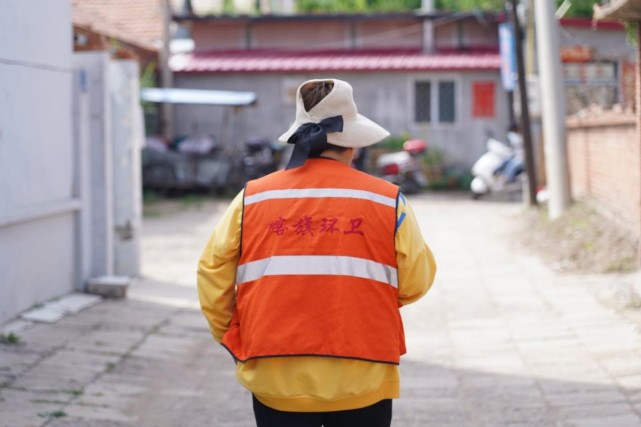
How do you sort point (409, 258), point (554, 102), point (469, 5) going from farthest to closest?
point (469, 5) < point (554, 102) < point (409, 258)

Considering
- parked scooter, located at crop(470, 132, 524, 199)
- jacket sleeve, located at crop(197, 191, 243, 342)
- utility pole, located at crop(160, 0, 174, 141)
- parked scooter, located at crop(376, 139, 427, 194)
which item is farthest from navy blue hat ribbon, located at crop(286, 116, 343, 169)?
utility pole, located at crop(160, 0, 174, 141)

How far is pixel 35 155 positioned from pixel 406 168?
13995mm

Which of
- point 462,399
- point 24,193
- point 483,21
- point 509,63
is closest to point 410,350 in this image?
point 462,399

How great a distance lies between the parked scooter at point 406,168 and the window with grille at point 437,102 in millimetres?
1799

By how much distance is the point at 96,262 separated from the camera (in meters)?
9.62

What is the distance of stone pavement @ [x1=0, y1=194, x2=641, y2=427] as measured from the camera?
232 inches

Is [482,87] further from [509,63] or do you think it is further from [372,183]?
[372,183]

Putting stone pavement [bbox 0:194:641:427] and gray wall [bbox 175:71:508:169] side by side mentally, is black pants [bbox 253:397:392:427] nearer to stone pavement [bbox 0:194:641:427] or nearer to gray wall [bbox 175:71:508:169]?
stone pavement [bbox 0:194:641:427]

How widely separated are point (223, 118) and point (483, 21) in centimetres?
692

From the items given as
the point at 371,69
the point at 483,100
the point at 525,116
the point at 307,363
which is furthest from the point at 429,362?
the point at 483,100

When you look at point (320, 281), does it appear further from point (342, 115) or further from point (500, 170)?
point (500, 170)

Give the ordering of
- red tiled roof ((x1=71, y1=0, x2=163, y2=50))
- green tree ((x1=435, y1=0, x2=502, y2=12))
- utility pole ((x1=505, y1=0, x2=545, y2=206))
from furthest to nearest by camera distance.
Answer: green tree ((x1=435, y1=0, x2=502, y2=12)) < red tiled roof ((x1=71, y1=0, x2=163, y2=50)) < utility pole ((x1=505, y1=0, x2=545, y2=206))

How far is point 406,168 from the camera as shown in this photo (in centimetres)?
2155

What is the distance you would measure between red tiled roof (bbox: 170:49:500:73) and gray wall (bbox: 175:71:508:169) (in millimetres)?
296
